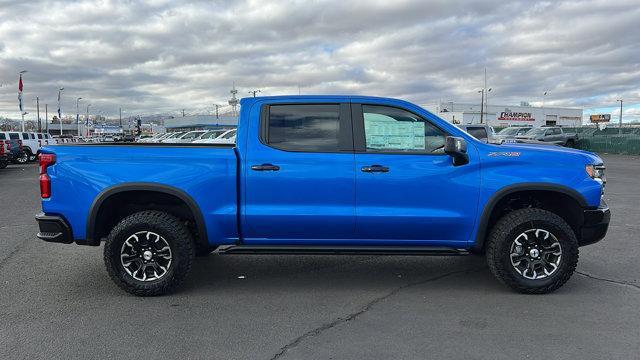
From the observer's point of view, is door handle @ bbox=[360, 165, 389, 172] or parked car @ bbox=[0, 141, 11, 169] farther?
parked car @ bbox=[0, 141, 11, 169]

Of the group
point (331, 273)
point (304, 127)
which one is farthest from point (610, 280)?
point (304, 127)

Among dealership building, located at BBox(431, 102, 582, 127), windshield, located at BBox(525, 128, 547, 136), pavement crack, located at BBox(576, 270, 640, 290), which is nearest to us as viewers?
pavement crack, located at BBox(576, 270, 640, 290)

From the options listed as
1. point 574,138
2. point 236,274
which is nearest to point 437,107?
point 574,138

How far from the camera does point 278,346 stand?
3811 millimetres

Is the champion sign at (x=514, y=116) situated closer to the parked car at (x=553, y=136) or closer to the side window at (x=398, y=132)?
the parked car at (x=553, y=136)


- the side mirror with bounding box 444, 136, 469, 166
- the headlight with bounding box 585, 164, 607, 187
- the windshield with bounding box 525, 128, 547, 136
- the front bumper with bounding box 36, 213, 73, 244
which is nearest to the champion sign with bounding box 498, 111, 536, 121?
the windshield with bounding box 525, 128, 547, 136

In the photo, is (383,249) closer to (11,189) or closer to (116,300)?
(116,300)

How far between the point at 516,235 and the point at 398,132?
1450 mm

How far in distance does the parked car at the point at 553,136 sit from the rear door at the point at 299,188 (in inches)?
1215

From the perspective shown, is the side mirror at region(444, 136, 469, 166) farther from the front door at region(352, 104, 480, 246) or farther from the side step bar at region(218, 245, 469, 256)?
the side step bar at region(218, 245, 469, 256)

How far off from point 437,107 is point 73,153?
91453mm

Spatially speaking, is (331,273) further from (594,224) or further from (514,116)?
(514,116)

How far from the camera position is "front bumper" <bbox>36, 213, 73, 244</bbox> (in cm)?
488

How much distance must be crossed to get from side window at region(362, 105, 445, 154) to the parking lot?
4.57ft
